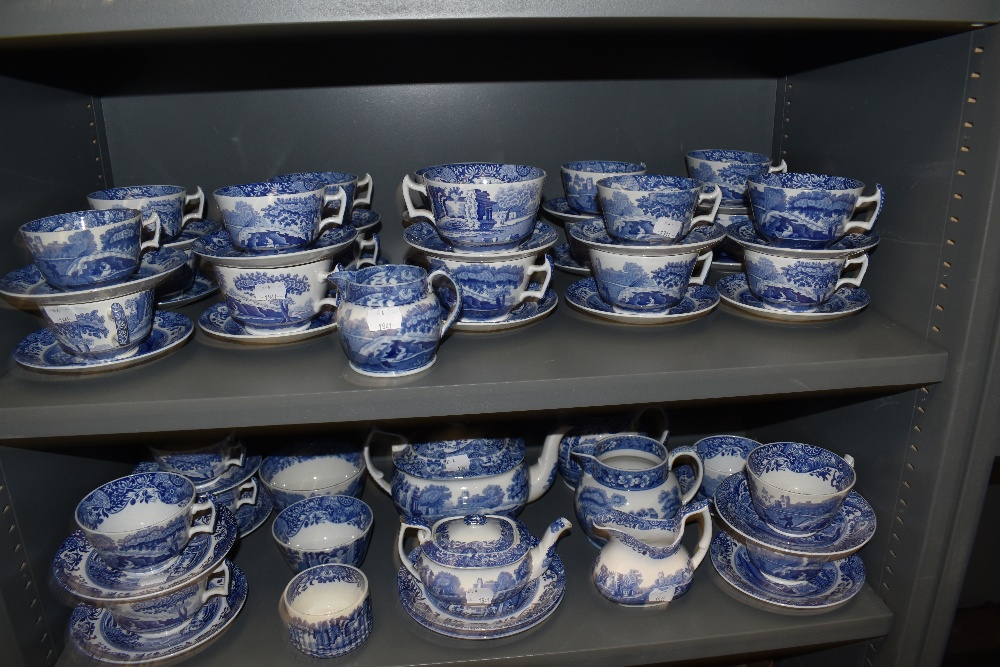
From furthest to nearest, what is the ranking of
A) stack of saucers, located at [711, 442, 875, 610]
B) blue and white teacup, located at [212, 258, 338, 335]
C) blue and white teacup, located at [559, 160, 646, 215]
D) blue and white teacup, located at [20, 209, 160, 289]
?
1. blue and white teacup, located at [559, 160, 646, 215]
2. stack of saucers, located at [711, 442, 875, 610]
3. blue and white teacup, located at [212, 258, 338, 335]
4. blue and white teacup, located at [20, 209, 160, 289]

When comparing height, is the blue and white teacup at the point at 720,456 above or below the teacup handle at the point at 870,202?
below

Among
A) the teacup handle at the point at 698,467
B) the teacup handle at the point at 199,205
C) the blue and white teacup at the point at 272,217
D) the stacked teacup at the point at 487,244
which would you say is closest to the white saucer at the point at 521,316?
the stacked teacup at the point at 487,244

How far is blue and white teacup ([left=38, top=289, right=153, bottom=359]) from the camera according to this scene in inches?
32.6

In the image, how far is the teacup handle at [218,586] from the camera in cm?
100

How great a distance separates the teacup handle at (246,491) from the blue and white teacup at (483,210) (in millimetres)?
583

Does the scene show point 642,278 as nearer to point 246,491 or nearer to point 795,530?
point 795,530

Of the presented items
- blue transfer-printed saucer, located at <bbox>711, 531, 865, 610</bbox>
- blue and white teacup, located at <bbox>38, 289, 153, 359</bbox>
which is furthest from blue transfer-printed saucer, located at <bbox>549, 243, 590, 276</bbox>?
blue and white teacup, located at <bbox>38, 289, 153, 359</bbox>

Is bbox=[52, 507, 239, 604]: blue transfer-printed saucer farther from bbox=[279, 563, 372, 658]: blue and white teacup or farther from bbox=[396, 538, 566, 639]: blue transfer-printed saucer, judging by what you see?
bbox=[396, 538, 566, 639]: blue transfer-printed saucer

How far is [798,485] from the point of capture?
1113 millimetres

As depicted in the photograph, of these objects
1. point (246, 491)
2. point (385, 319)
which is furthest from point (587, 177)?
point (246, 491)

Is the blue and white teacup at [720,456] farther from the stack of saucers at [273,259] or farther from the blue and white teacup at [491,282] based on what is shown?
the stack of saucers at [273,259]

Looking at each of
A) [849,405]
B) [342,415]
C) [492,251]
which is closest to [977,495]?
[849,405]

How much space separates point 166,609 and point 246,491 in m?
0.28

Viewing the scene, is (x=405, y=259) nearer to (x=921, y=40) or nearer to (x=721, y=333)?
(x=721, y=333)
